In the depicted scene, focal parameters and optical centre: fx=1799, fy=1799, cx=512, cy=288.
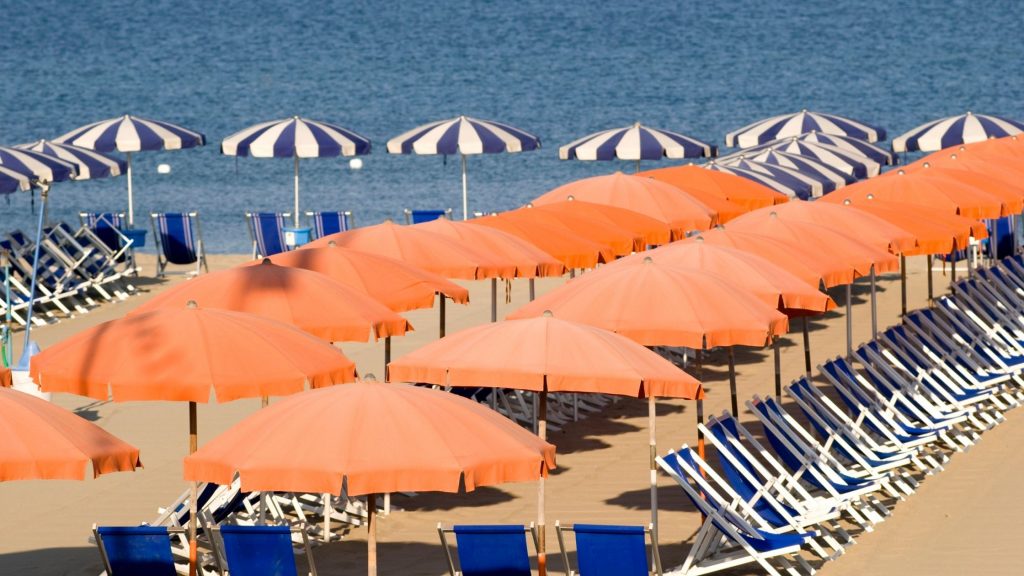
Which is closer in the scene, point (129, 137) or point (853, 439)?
point (853, 439)

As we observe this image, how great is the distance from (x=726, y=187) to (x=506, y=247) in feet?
18.5

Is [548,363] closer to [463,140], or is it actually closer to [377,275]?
[377,275]

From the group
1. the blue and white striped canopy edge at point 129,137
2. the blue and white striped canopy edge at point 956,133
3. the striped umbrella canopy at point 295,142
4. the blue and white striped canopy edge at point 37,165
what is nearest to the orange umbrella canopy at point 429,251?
the blue and white striped canopy edge at point 37,165

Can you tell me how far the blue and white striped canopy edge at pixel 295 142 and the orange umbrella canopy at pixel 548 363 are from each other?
14520 millimetres

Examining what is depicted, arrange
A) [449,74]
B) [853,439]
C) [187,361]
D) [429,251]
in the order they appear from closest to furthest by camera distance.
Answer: [187,361], [853,439], [429,251], [449,74]

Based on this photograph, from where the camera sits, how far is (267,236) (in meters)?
21.3

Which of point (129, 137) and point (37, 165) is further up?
point (37, 165)

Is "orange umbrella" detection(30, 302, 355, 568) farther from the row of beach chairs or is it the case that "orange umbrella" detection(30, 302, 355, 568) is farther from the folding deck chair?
the folding deck chair

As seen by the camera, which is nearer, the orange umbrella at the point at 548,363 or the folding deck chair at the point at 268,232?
the orange umbrella at the point at 548,363

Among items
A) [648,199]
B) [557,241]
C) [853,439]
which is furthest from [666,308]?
[648,199]

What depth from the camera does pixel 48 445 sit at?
6.61m

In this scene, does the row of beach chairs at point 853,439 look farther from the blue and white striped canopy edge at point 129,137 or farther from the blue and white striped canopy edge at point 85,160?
the blue and white striped canopy edge at point 129,137

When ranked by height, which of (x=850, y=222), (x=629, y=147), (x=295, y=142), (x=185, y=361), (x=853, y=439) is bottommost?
(x=853, y=439)

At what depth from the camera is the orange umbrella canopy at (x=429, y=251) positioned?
11.8m
